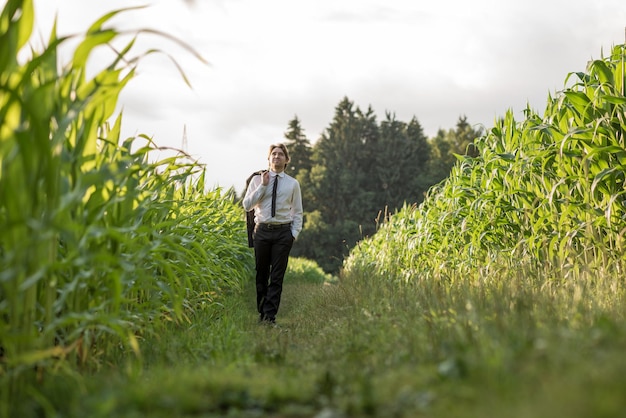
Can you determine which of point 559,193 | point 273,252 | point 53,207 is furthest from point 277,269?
point 53,207

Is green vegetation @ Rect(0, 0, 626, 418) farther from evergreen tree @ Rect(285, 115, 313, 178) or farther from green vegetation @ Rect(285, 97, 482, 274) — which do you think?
evergreen tree @ Rect(285, 115, 313, 178)

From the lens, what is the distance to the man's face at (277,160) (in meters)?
7.04

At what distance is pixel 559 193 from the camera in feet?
17.6

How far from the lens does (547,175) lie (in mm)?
5434

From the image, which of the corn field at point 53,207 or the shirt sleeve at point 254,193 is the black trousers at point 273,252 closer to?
the shirt sleeve at point 254,193

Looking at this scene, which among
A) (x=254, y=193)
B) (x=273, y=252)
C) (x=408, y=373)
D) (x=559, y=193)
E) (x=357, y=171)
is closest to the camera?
(x=408, y=373)

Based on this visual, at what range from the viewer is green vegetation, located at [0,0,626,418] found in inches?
88.5

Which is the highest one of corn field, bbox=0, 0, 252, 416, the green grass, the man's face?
the man's face

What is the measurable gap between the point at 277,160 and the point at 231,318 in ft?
6.98

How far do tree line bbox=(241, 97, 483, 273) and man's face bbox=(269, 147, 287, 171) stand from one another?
35.4 meters

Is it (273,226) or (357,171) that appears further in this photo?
(357,171)

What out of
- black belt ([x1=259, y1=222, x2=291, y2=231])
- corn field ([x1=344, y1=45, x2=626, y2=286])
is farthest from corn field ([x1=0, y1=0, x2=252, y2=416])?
black belt ([x1=259, y1=222, x2=291, y2=231])

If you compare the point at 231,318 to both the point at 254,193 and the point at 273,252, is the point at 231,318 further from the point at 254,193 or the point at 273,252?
the point at 254,193

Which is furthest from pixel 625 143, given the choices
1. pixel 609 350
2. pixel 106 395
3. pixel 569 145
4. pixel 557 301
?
pixel 106 395
